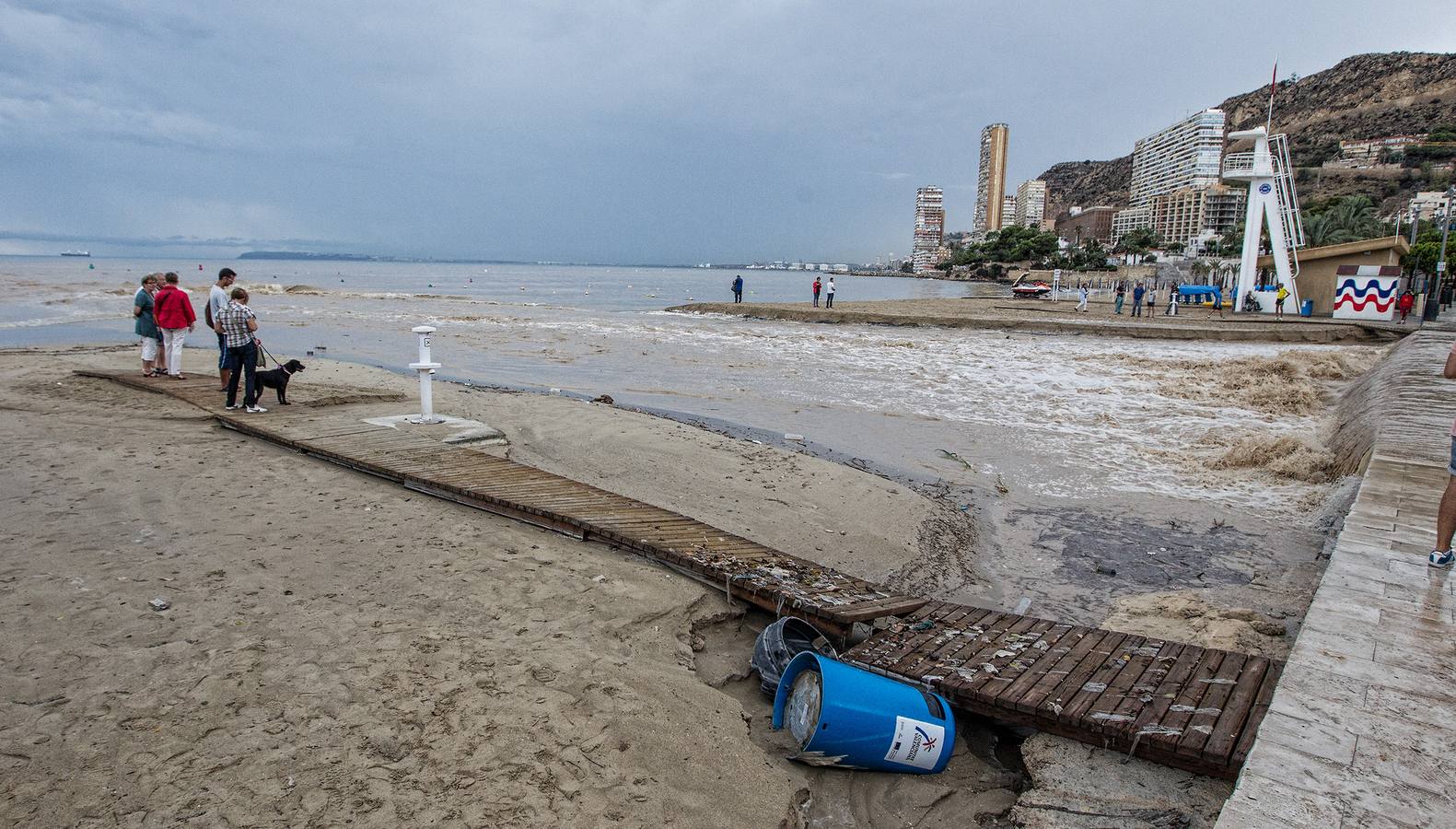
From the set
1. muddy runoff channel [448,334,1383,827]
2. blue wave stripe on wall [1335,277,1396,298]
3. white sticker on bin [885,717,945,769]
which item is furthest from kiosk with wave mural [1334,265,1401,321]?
white sticker on bin [885,717,945,769]

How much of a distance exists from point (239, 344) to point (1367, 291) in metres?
38.3

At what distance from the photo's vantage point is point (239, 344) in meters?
9.98

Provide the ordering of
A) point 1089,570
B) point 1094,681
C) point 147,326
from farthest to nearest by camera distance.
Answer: point 147,326 < point 1089,570 < point 1094,681

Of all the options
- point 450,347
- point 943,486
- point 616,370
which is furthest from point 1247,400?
point 450,347

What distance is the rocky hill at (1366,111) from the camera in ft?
408

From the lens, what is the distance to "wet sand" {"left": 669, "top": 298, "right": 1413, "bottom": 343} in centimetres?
2791

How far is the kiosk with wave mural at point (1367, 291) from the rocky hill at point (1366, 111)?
106494 mm

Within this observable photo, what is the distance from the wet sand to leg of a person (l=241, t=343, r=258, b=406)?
1135 inches

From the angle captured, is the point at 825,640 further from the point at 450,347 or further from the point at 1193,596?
the point at 450,347

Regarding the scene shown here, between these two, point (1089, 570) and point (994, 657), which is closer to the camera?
point (994, 657)

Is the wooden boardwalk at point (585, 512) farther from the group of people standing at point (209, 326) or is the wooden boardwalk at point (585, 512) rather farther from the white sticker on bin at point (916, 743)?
the white sticker on bin at point (916, 743)

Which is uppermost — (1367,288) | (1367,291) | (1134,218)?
(1134,218)

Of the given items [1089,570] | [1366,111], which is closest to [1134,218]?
[1366,111]

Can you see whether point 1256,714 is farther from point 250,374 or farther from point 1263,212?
point 1263,212
